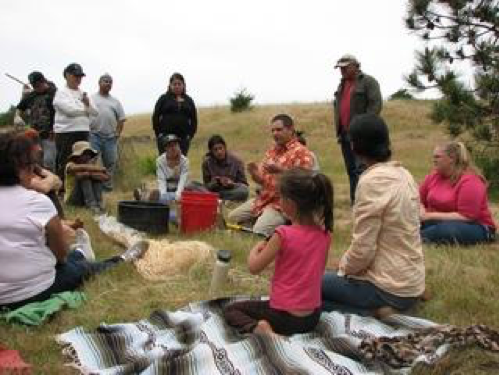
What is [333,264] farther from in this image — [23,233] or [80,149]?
[80,149]

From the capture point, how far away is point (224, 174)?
28.2ft

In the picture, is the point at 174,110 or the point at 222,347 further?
the point at 174,110

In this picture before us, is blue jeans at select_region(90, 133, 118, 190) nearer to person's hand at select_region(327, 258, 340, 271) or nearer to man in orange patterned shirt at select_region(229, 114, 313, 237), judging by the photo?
man in orange patterned shirt at select_region(229, 114, 313, 237)

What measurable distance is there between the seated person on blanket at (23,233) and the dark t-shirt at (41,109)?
4.77 meters

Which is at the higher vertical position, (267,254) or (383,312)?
(267,254)

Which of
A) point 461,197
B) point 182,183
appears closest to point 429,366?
point 461,197

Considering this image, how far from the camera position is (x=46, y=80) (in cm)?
Answer: 914

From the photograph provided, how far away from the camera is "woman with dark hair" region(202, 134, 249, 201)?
8445mm

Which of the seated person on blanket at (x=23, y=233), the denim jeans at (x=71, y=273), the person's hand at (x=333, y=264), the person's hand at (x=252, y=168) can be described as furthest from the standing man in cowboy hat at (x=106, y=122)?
the seated person on blanket at (x=23, y=233)

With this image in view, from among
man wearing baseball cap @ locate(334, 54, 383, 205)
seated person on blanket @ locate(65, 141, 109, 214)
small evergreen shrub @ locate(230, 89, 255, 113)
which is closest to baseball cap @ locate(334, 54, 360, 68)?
man wearing baseball cap @ locate(334, 54, 383, 205)

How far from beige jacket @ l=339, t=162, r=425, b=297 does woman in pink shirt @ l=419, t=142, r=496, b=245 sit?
1.98 metres

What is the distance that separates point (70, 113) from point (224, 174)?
1831mm

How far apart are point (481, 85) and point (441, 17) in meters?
0.92

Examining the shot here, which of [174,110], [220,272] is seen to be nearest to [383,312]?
[220,272]
